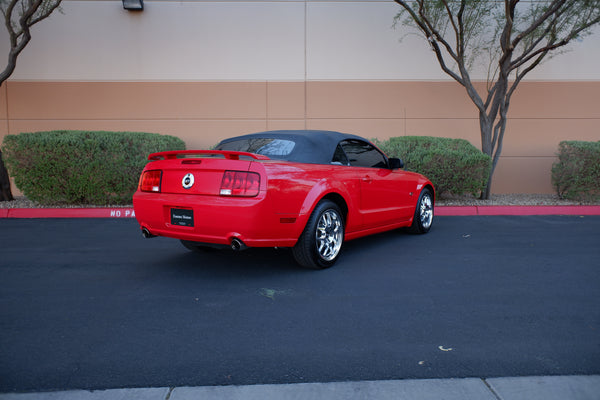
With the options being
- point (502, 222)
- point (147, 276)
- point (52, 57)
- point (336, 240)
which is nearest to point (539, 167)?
point (502, 222)

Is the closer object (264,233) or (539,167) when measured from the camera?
(264,233)

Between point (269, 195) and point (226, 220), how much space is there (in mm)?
441

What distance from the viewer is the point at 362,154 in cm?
551

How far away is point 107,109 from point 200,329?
31.8 ft

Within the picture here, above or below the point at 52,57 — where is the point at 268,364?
below

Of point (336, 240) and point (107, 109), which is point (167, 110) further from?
point (336, 240)

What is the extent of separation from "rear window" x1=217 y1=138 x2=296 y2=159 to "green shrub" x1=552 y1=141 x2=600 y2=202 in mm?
7491

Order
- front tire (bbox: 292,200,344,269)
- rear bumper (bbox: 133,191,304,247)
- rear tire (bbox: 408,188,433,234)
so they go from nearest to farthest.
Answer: rear bumper (bbox: 133,191,304,247)
front tire (bbox: 292,200,344,269)
rear tire (bbox: 408,188,433,234)

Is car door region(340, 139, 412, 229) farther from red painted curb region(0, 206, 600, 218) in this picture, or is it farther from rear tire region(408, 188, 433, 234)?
red painted curb region(0, 206, 600, 218)

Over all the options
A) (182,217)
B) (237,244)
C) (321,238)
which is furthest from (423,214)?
(182,217)

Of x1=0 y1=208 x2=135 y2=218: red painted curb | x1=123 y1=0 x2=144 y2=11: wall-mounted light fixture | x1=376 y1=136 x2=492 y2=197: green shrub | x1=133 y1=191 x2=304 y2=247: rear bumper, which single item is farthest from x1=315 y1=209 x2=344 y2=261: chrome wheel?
x1=123 y1=0 x2=144 y2=11: wall-mounted light fixture

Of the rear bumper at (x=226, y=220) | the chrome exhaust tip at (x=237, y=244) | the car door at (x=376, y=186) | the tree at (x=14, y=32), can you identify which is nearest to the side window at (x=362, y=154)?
the car door at (x=376, y=186)

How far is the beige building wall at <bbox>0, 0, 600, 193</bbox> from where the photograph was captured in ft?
36.2

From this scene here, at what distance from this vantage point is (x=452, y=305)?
347cm
